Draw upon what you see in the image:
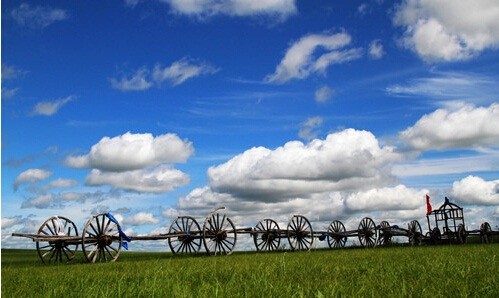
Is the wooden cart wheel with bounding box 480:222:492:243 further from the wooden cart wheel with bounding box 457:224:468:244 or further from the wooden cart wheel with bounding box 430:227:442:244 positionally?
the wooden cart wheel with bounding box 430:227:442:244

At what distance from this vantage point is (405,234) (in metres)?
33.9

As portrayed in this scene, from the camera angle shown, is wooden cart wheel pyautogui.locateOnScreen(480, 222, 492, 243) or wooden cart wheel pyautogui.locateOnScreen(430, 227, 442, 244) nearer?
wooden cart wheel pyautogui.locateOnScreen(430, 227, 442, 244)

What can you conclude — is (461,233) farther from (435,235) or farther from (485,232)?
(485,232)

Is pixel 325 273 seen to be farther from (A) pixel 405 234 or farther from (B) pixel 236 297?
(A) pixel 405 234

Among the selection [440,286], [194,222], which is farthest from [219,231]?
[440,286]

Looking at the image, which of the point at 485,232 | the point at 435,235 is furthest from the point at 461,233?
the point at 485,232

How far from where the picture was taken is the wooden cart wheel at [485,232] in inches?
1396

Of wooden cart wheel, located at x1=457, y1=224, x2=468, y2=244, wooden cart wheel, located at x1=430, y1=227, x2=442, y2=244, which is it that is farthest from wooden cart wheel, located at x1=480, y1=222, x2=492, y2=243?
wooden cart wheel, located at x1=430, y1=227, x2=442, y2=244

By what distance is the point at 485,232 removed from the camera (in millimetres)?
35688

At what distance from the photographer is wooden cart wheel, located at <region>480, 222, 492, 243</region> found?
35.5 metres

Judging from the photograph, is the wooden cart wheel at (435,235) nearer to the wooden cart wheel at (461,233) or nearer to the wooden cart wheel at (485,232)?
the wooden cart wheel at (461,233)

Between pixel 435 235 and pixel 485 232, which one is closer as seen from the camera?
pixel 435 235

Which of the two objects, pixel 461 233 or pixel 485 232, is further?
pixel 485 232

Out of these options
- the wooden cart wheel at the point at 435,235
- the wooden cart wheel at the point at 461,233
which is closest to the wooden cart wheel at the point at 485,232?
the wooden cart wheel at the point at 461,233
